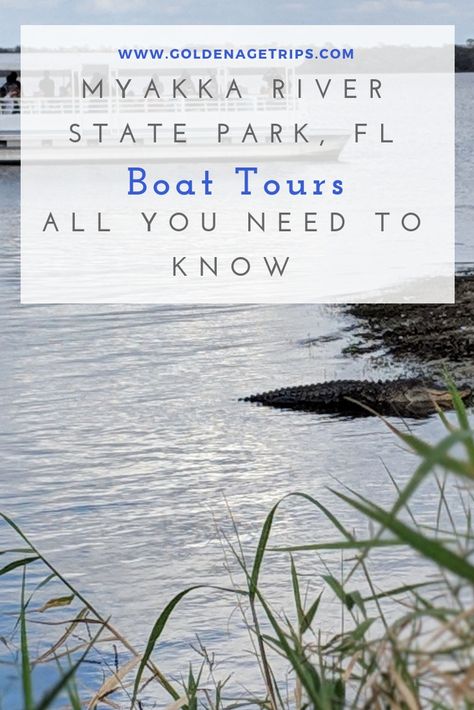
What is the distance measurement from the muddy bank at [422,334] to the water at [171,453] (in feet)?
0.94

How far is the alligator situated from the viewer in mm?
10906

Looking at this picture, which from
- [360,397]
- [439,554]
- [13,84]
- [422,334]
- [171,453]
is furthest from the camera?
[13,84]

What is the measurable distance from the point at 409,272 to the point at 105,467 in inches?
519

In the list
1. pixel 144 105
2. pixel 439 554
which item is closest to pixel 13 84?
pixel 144 105

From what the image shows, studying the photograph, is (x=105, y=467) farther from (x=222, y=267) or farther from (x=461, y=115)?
(x=461, y=115)

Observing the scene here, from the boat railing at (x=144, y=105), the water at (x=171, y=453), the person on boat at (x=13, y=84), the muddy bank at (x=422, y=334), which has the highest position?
the person on boat at (x=13, y=84)

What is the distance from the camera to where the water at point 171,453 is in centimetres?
697

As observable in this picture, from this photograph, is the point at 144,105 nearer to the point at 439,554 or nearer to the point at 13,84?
the point at 13,84

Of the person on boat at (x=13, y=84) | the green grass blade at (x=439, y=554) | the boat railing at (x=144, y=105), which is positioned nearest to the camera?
the green grass blade at (x=439, y=554)

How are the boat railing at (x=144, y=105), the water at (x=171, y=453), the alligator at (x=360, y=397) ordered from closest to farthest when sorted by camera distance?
1. the water at (x=171, y=453)
2. the alligator at (x=360, y=397)
3. the boat railing at (x=144, y=105)

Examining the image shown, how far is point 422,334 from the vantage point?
15.2 metres

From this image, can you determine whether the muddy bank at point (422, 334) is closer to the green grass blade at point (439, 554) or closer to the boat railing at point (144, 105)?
the green grass blade at point (439, 554)

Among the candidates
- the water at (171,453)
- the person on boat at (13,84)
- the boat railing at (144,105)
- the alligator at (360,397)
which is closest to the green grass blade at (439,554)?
the water at (171,453)

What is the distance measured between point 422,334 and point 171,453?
557 centimetres
